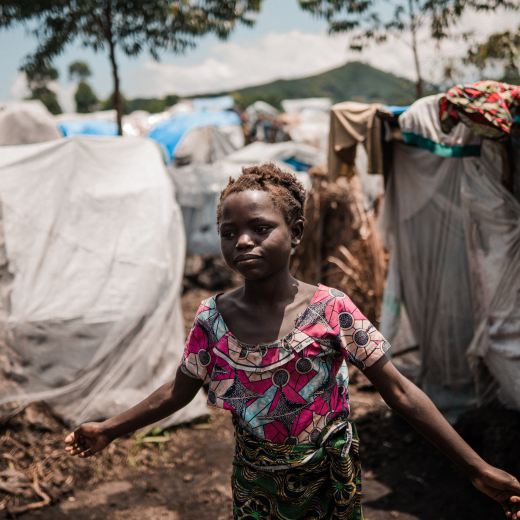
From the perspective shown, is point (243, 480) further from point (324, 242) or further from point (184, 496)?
point (324, 242)

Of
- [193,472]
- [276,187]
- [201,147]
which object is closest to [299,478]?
[276,187]

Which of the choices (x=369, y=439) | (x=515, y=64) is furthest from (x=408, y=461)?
(x=515, y=64)

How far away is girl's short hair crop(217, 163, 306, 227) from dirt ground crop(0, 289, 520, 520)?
2.09m

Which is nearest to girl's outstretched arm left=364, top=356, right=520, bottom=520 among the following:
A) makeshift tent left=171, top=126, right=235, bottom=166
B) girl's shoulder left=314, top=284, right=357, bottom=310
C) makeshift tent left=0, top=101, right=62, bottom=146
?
girl's shoulder left=314, top=284, right=357, bottom=310

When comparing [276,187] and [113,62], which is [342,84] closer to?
[113,62]

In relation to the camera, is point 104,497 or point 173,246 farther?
point 173,246

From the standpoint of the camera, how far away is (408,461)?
3301 mm

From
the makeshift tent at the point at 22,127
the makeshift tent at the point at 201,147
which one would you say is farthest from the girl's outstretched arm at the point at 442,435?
the makeshift tent at the point at 201,147

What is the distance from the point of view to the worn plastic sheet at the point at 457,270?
2.92 metres

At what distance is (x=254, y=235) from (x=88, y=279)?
8.57ft

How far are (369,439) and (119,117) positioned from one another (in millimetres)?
5794

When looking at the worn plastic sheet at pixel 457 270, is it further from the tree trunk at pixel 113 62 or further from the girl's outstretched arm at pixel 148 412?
the tree trunk at pixel 113 62

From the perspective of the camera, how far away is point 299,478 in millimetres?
1441

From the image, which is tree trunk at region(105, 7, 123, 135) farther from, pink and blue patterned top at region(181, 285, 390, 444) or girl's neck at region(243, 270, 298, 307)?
pink and blue patterned top at region(181, 285, 390, 444)
